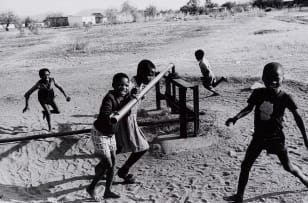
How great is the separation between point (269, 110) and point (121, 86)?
145cm

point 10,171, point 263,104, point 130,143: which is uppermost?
point 263,104

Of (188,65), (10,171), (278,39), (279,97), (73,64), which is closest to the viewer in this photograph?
(279,97)

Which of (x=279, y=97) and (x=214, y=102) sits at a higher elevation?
(x=279, y=97)

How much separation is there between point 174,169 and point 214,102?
120 inches

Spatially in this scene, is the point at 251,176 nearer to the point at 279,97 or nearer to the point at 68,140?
the point at 279,97

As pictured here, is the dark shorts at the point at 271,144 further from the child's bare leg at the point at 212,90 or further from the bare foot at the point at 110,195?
the child's bare leg at the point at 212,90

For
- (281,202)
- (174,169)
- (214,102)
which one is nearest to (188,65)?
(214,102)

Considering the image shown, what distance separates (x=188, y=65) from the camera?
12125mm

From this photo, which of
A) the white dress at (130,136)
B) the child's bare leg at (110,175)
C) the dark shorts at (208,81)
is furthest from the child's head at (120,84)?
the dark shorts at (208,81)

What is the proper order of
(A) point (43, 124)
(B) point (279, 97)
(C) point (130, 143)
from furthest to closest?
1. (A) point (43, 124)
2. (C) point (130, 143)
3. (B) point (279, 97)

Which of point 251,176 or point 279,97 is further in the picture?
point 251,176

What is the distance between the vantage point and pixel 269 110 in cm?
324

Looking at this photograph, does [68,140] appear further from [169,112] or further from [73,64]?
[73,64]

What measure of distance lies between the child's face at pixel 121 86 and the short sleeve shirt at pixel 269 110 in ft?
4.11
